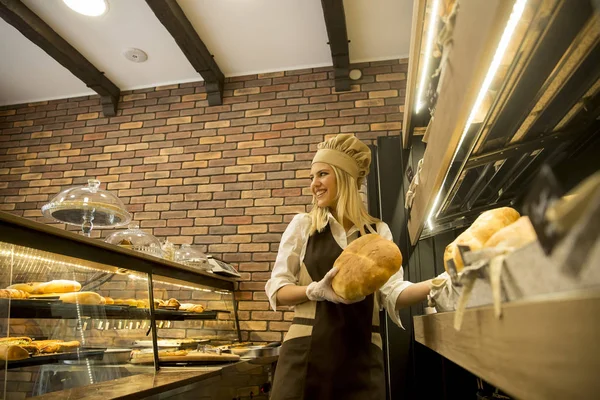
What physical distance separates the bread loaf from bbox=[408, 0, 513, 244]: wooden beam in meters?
0.34

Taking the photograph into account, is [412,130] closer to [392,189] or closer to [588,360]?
[392,189]

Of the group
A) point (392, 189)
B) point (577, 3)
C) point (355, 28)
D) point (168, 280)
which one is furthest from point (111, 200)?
point (577, 3)

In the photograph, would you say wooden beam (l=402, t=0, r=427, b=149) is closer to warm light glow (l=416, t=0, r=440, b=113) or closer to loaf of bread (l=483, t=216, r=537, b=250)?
warm light glow (l=416, t=0, r=440, b=113)

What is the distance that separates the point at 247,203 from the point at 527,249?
3.54 m

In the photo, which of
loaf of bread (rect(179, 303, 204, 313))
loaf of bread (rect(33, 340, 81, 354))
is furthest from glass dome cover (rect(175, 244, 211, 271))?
loaf of bread (rect(33, 340, 81, 354))

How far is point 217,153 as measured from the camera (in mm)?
4133

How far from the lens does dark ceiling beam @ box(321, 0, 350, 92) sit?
320 centimetres

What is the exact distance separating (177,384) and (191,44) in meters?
2.92

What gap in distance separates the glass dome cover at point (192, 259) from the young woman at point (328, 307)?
150 cm

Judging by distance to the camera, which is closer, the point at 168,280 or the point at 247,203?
the point at 168,280

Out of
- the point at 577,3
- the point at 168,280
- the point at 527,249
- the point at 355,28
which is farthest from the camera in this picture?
the point at 355,28

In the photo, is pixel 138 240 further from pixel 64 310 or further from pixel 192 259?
pixel 64 310

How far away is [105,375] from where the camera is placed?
178cm

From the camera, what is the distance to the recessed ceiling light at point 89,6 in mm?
3227
